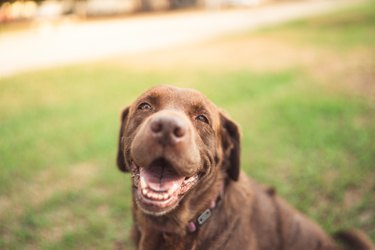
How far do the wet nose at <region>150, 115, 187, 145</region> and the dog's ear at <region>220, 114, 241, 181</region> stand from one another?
87cm

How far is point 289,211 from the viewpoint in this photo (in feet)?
12.0

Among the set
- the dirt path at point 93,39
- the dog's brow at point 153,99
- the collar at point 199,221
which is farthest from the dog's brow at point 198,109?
the dirt path at point 93,39

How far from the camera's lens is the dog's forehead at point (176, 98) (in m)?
3.04

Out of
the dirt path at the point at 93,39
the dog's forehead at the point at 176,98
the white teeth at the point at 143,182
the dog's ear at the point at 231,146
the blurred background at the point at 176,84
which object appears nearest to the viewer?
the white teeth at the point at 143,182

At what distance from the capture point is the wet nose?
2.56 meters

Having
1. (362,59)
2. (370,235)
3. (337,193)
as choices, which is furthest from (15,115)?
(362,59)

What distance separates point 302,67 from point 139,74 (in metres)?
4.17

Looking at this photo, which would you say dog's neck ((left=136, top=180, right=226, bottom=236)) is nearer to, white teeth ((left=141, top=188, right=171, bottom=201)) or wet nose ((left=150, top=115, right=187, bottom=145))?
white teeth ((left=141, top=188, right=171, bottom=201))

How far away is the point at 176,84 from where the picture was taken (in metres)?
9.40

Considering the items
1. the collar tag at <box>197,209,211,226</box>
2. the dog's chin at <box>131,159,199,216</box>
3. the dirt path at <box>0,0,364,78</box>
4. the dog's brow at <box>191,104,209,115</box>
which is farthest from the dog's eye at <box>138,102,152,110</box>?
the dirt path at <box>0,0,364,78</box>

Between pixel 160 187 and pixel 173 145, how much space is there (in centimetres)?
38

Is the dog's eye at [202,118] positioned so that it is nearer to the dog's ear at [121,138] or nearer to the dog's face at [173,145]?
the dog's face at [173,145]

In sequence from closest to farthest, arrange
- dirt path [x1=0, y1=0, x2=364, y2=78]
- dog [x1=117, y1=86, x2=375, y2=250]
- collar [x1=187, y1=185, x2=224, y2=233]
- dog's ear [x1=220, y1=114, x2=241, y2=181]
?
dog [x1=117, y1=86, x2=375, y2=250]
collar [x1=187, y1=185, x2=224, y2=233]
dog's ear [x1=220, y1=114, x2=241, y2=181]
dirt path [x1=0, y1=0, x2=364, y2=78]

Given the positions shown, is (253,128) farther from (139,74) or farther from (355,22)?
(355,22)
